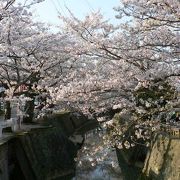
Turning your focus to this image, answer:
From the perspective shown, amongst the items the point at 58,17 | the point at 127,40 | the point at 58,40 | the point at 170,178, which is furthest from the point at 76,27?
the point at 58,40

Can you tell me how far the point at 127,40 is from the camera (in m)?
9.50

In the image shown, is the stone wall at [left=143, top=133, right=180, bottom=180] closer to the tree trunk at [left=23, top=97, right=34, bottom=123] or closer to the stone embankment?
the stone embankment

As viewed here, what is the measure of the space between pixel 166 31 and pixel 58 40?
28.7 feet

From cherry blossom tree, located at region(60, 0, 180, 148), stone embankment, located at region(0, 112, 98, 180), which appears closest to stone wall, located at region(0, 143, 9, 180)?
stone embankment, located at region(0, 112, 98, 180)

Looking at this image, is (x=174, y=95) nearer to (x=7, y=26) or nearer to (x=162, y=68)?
(x=162, y=68)

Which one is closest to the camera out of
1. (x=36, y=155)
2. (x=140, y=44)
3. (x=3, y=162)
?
(x=140, y=44)

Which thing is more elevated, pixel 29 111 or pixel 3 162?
pixel 29 111

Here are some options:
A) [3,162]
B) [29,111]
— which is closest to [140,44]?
[3,162]

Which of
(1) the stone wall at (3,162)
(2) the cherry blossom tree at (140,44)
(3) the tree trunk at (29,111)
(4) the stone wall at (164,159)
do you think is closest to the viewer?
(2) the cherry blossom tree at (140,44)

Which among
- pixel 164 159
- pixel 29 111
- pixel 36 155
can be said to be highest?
pixel 29 111

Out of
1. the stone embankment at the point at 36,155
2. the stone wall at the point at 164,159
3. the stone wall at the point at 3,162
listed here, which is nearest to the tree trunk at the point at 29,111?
the stone embankment at the point at 36,155

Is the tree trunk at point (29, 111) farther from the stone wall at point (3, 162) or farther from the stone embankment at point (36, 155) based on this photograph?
the stone wall at point (3, 162)

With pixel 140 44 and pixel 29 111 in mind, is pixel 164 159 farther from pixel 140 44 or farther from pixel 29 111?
pixel 29 111

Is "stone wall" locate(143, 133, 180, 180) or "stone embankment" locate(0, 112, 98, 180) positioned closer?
"stone wall" locate(143, 133, 180, 180)
